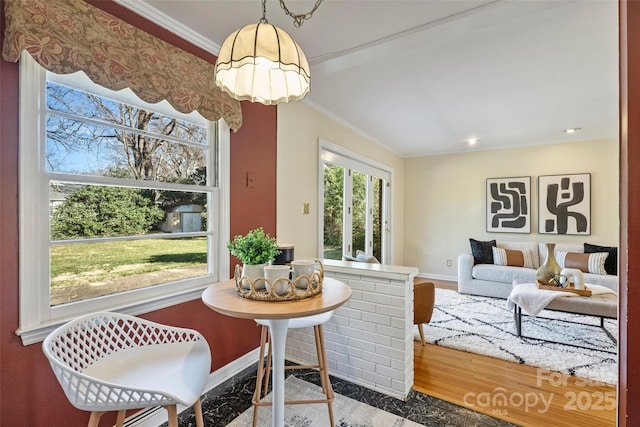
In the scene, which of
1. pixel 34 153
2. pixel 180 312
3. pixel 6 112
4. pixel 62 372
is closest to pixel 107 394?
pixel 62 372

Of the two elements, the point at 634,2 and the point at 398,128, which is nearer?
the point at 634,2

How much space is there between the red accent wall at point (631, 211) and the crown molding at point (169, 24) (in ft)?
6.91

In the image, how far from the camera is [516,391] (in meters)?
1.98

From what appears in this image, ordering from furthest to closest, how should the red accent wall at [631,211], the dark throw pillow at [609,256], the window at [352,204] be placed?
the dark throw pillow at [609,256] < the window at [352,204] < the red accent wall at [631,211]

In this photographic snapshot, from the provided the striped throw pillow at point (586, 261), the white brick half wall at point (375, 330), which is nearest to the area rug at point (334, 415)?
the white brick half wall at point (375, 330)

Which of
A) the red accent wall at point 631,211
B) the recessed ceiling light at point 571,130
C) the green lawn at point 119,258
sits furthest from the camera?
the recessed ceiling light at point 571,130

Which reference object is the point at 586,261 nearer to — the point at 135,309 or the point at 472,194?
the point at 472,194

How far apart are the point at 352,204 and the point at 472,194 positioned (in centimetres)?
257

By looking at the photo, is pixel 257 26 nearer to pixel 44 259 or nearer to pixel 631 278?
pixel 44 259

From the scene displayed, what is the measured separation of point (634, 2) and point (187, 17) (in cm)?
204

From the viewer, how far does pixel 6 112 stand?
1.16 meters

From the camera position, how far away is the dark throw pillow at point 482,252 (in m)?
4.52

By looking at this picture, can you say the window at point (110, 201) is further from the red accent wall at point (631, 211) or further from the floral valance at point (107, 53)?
the red accent wall at point (631, 211)

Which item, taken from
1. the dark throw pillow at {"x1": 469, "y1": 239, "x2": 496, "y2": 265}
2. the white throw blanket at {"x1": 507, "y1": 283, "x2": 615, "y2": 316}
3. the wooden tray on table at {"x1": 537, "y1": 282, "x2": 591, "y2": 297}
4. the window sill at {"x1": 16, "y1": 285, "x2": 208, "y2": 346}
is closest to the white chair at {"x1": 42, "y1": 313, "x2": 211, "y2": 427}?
the window sill at {"x1": 16, "y1": 285, "x2": 208, "y2": 346}
